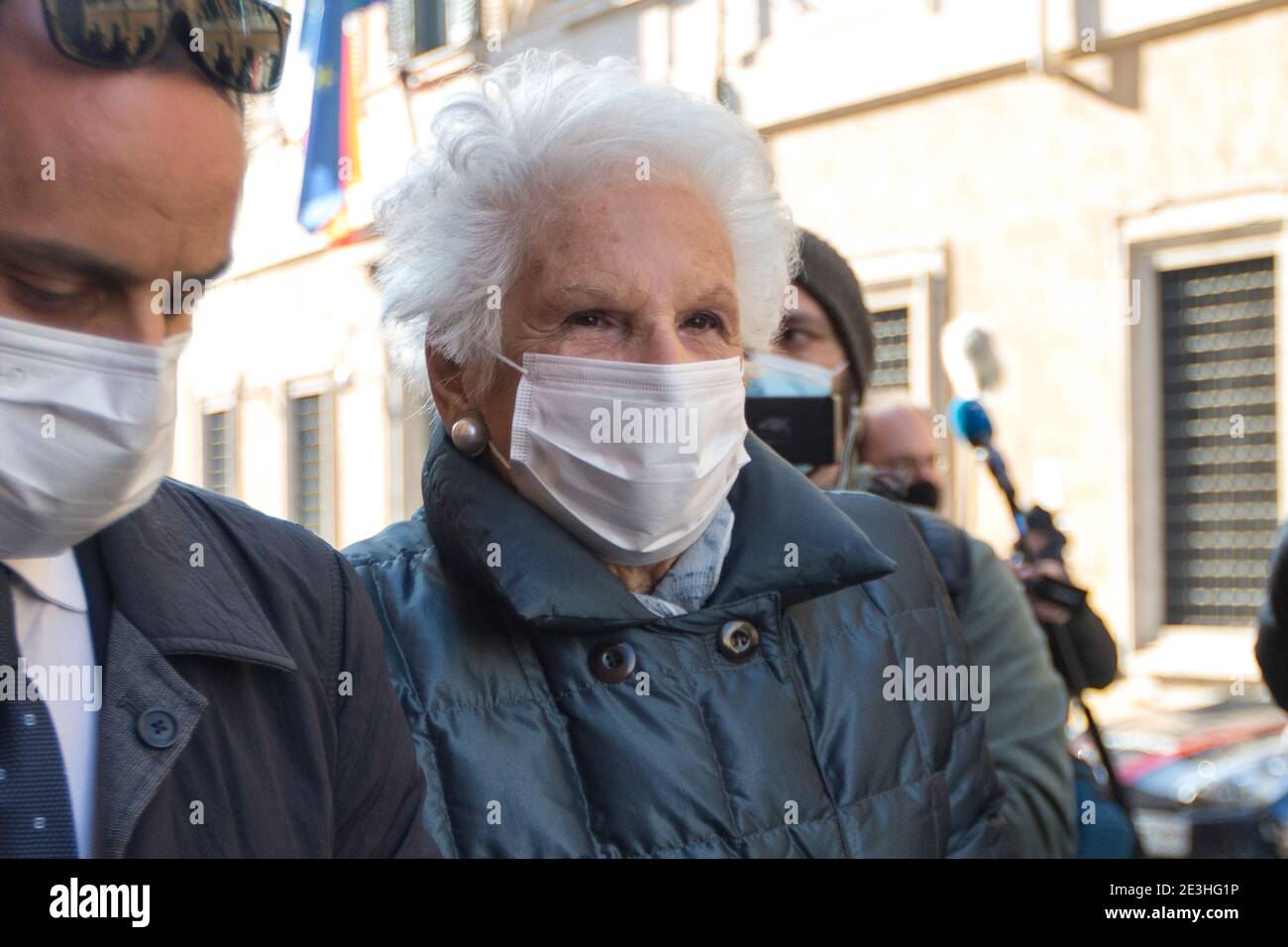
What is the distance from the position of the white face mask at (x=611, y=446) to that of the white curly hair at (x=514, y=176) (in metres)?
0.11

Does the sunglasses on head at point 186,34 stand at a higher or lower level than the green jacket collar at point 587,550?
higher

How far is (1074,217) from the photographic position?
8.47 metres

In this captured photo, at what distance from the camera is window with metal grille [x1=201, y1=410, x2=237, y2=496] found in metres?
13.8

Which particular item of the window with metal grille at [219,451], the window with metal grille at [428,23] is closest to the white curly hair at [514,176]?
the window with metal grille at [428,23]

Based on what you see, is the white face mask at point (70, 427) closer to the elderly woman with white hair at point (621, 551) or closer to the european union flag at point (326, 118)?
A: the elderly woman with white hair at point (621, 551)

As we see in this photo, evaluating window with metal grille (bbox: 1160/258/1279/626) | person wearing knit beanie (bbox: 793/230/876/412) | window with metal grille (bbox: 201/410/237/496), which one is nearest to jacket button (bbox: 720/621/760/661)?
person wearing knit beanie (bbox: 793/230/876/412)

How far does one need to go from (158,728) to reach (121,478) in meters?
0.19

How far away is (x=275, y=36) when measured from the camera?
1244 millimetres

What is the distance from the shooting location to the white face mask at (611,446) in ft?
5.70

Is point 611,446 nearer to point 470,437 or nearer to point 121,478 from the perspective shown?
point 470,437

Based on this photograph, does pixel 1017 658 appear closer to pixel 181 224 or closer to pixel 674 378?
pixel 674 378
